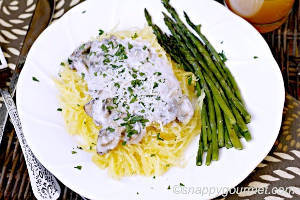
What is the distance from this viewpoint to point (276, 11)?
17.7 feet

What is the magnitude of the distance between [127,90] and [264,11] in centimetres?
219

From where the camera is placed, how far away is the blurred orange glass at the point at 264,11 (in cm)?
530

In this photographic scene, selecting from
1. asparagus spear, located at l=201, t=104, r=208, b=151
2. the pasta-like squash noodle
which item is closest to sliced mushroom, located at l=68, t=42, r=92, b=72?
the pasta-like squash noodle

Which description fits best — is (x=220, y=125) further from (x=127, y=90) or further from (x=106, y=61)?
(x=106, y=61)

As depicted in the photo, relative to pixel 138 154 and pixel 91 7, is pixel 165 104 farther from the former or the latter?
pixel 91 7

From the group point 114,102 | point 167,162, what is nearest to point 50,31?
point 114,102

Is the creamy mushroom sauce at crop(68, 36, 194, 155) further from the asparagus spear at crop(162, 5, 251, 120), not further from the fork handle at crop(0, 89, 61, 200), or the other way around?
the fork handle at crop(0, 89, 61, 200)

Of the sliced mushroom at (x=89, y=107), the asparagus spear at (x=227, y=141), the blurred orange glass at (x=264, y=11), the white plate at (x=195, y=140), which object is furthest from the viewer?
the blurred orange glass at (x=264, y=11)

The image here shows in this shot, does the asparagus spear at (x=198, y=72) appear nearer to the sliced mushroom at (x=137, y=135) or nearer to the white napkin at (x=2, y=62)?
the sliced mushroom at (x=137, y=135)

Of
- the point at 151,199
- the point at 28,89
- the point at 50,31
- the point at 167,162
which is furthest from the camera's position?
the point at 50,31

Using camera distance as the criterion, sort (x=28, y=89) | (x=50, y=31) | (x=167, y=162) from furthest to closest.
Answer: (x=50, y=31), (x=28, y=89), (x=167, y=162)

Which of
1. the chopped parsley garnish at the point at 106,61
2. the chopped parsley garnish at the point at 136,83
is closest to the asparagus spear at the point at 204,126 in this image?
the chopped parsley garnish at the point at 136,83

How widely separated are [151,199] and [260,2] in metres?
2.86

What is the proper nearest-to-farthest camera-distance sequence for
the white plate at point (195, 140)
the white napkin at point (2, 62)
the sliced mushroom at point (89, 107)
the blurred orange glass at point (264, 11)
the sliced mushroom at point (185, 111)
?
the white plate at point (195, 140)
the sliced mushroom at point (185, 111)
the sliced mushroom at point (89, 107)
the blurred orange glass at point (264, 11)
the white napkin at point (2, 62)
